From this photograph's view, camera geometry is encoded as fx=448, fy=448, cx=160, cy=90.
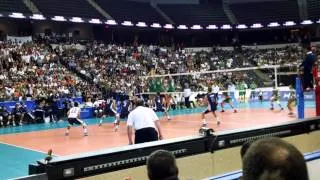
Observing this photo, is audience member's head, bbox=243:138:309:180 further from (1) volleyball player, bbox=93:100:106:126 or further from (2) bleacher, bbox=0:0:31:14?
(2) bleacher, bbox=0:0:31:14

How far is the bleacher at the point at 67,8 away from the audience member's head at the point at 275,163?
37816mm

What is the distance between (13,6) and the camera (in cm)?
3609

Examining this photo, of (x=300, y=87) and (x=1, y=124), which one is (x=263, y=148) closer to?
(x=300, y=87)

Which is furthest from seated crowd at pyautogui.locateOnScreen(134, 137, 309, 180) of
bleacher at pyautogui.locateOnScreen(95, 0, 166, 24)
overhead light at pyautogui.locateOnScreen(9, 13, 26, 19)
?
bleacher at pyautogui.locateOnScreen(95, 0, 166, 24)

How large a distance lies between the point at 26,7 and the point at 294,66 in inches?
881

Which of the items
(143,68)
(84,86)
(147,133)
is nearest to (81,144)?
(147,133)

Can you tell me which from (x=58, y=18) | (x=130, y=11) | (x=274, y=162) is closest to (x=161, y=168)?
(x=274, y=162)

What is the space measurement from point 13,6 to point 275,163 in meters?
37.4

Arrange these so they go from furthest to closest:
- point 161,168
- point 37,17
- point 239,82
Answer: point 37,17
point 239,82
point 161,168

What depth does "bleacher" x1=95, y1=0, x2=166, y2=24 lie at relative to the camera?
44594 millimetres

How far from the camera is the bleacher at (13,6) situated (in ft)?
116

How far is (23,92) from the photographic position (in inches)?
1038

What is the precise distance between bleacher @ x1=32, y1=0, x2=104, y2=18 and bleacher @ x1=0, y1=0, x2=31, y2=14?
157 centimetres

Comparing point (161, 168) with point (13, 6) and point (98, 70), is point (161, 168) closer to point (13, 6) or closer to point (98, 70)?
point (98, 70)
